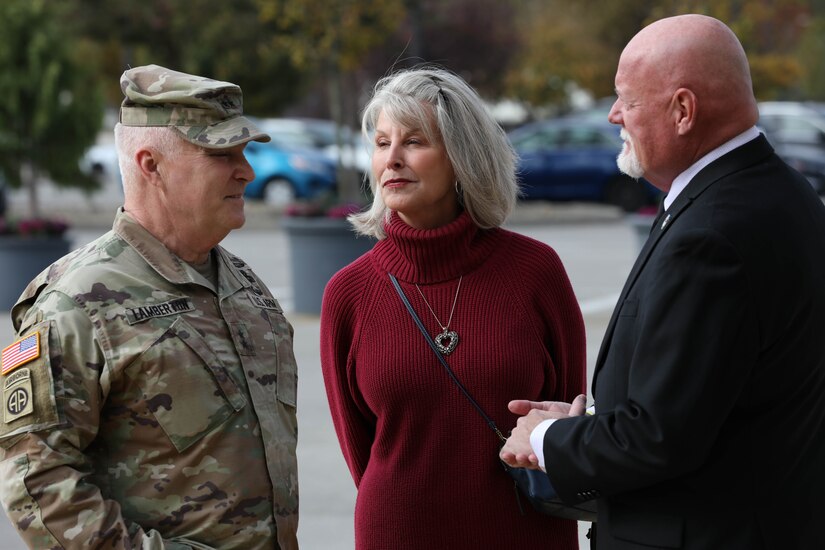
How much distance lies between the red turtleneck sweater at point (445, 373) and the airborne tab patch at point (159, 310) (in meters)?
0.73

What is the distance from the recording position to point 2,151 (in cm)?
1694

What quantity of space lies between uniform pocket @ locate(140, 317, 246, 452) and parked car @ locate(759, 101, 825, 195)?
2030cm

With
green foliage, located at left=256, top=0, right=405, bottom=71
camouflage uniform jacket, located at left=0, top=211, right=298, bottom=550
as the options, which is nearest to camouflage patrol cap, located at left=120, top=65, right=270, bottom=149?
camouflage uniform jacket, located at left=0, top=211, right=298, bottom=550

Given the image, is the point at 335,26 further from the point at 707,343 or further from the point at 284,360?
the point at 707,343

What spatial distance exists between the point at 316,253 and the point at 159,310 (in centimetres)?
825

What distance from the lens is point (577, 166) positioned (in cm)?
2156

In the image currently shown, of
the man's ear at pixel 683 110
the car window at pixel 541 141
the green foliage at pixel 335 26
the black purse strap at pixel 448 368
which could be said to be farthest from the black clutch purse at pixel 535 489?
the car window at pixel 541 141

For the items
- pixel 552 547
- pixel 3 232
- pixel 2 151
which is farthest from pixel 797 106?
pixel 552 547

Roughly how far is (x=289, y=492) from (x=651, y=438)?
3.15 ft

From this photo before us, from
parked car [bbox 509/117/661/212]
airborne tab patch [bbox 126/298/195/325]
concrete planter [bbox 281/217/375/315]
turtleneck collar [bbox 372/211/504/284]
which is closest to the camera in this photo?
airborne tab patch [bbox 126/298/195/325]

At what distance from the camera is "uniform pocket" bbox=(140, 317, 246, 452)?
265 centimetres

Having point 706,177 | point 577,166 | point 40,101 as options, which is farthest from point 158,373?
point 577,166

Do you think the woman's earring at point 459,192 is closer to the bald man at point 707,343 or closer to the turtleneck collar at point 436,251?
the turtleneck collar at point 436,251

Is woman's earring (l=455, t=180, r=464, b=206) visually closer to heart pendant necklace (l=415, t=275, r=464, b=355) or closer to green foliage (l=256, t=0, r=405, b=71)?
heart pendant necklace (l=415, t=275, r=464, b=355)
